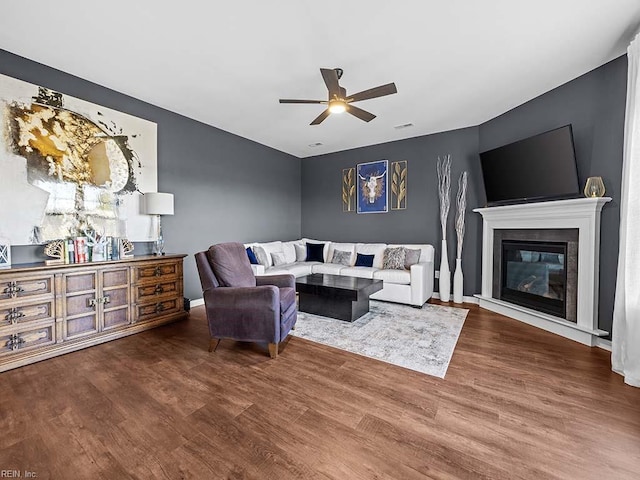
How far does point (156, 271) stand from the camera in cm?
333

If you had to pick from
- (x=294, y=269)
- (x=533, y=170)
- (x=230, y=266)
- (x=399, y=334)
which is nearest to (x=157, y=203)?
(x=230, y=266)

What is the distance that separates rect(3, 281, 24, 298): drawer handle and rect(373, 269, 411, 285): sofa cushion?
3.96 meters

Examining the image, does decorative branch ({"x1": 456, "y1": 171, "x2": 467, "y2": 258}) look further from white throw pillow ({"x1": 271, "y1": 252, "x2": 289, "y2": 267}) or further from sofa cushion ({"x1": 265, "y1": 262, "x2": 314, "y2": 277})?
white throw pillow ({"x1": 271, "y1": 252, "x2": 289, "y2": 267})

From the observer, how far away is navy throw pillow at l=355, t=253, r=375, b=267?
4.97m

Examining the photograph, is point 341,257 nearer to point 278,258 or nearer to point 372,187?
point 278,258

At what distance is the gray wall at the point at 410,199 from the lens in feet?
14.9

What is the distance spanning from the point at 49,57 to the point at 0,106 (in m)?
0.64

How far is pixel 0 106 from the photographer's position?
259 cm

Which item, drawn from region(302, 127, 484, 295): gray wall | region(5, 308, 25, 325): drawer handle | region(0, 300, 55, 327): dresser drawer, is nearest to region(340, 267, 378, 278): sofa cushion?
region(302, 127, 484, 295): gray wall

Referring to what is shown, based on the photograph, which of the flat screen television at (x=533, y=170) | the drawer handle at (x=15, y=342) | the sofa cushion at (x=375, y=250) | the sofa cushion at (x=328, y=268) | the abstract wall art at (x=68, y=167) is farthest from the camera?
the sofa cushion at (x=375, y=250)

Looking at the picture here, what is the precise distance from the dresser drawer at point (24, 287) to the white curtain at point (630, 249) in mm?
4844

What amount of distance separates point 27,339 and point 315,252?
405 centimetres

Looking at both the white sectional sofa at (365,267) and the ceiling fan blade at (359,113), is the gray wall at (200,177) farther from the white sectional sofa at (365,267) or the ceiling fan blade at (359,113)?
the ceiling fan blade at (359,113)

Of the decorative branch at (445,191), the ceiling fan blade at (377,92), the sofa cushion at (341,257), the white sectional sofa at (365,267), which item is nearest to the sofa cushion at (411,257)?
the white sectional sofa at (365,267)
